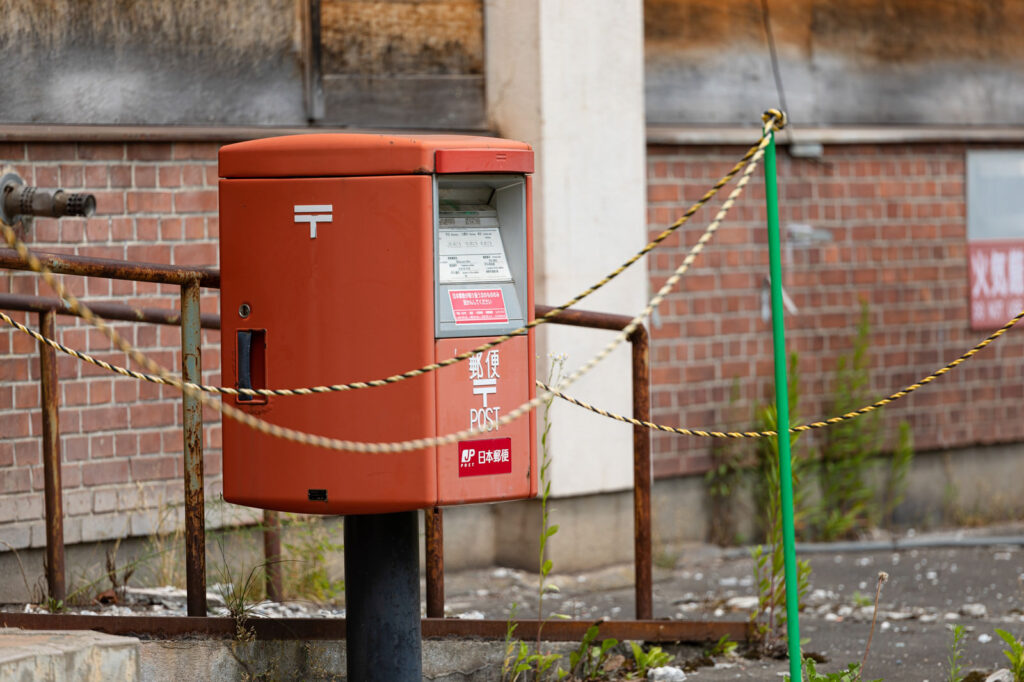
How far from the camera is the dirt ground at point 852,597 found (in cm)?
567

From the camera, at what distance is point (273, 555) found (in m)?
5.62

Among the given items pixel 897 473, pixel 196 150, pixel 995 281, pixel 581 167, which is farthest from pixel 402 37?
pixel 995 281

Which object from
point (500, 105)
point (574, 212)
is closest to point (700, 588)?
point (574, 212)

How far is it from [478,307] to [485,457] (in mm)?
402

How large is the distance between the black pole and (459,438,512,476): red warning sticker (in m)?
0.26

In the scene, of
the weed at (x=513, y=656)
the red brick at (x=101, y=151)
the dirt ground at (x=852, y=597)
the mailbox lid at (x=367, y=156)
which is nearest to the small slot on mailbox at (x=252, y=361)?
the mailbox lid at (x=367, y=156)

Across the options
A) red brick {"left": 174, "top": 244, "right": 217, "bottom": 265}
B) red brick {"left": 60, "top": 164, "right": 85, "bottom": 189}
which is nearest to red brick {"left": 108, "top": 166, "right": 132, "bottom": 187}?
red brick {"left": 60, "top": 164, "right": 85, "bottom": 189}

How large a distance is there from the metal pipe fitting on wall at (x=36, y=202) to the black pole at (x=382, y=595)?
1986 millimetres

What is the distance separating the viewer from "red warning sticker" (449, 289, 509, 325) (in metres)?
3.95

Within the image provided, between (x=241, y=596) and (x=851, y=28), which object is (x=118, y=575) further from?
(x=851, y=28)

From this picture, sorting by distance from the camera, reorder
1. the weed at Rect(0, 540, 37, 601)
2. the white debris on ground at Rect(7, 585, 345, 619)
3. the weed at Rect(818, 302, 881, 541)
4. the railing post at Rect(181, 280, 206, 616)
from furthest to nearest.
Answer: the weed at Rect(818, 302, 881, 541), the weed at Rect(0, 540, 37, 601), the white debris on ground at Rect(7, 585, 345, 619), the railing post at Rect(181, 280, 206, 616)

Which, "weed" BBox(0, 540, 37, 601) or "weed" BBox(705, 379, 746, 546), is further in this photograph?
"weed" BBox(705, 379, 746, 546)

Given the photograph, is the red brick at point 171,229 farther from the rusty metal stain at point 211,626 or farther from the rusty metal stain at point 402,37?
the rusty metal stain at point 211,626

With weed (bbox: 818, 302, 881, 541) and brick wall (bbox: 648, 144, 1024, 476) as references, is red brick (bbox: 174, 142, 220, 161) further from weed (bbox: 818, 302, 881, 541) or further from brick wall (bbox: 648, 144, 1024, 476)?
weed (bbox: 818, 302, 881, 541)
